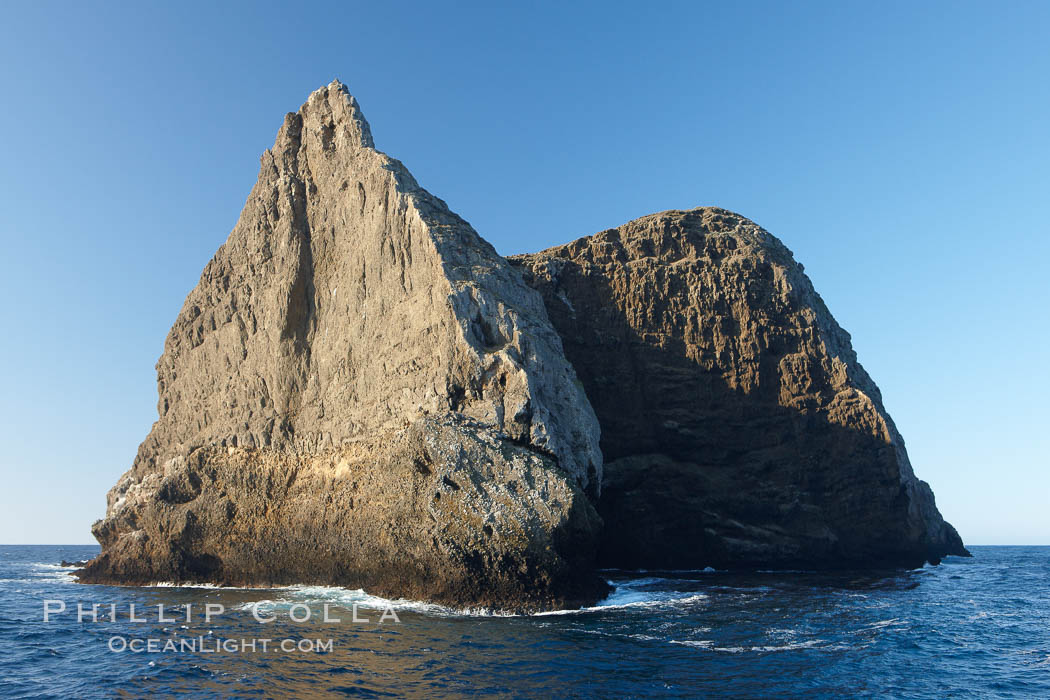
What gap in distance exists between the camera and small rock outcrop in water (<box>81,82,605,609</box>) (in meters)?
23.5

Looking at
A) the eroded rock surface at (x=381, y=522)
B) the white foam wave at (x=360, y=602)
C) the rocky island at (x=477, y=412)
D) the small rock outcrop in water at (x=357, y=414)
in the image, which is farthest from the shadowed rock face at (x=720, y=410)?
the white foam wave at (x=360, y=602)

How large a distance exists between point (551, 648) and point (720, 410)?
24.4m

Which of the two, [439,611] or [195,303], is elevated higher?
[195,303]

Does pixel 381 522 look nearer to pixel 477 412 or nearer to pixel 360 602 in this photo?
pixel 360 602

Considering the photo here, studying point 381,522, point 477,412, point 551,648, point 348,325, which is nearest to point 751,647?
point 551,648

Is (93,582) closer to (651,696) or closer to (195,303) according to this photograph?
(195,303)

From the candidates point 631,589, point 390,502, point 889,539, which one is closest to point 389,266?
point 390,502

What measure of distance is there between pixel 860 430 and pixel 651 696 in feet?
93.6

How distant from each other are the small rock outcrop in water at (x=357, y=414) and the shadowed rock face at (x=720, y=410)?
801 cm

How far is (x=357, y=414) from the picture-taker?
2947 cm

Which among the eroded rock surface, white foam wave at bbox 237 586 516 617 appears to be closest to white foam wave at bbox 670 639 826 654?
the eroded rock surface

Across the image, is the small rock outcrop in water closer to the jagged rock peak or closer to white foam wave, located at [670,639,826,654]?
the jagged rock peak

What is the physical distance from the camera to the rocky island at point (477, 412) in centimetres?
2444

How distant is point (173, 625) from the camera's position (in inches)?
792
